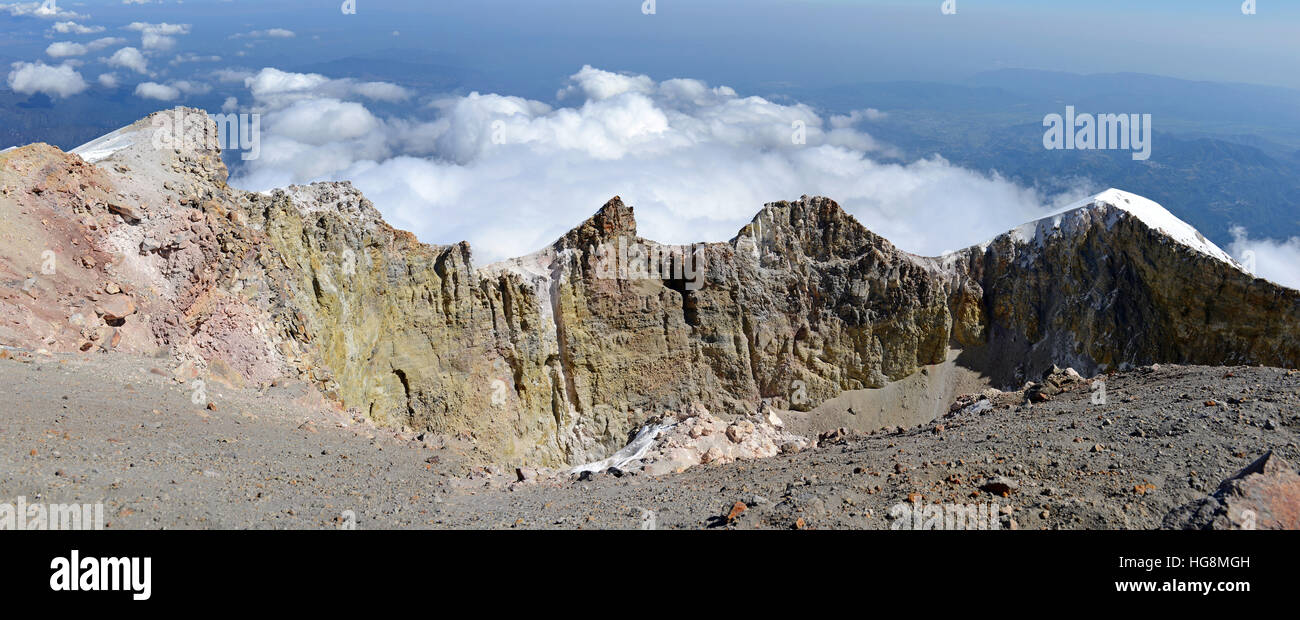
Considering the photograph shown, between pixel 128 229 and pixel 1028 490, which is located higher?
pixel 128 229

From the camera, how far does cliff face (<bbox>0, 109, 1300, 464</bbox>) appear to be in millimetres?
25766

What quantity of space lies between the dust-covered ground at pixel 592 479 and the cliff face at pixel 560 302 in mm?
4485

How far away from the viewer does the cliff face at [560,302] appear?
84.5 feet

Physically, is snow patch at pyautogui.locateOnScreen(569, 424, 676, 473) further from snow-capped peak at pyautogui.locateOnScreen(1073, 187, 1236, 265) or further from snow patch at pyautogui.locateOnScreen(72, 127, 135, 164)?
snow-capped peak at pyautogui.locateOnScreen(1073, 187, 1236, 265)

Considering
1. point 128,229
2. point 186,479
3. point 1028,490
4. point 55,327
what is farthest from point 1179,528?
point 128,229

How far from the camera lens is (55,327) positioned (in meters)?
22.4

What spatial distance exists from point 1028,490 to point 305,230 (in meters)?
30.7

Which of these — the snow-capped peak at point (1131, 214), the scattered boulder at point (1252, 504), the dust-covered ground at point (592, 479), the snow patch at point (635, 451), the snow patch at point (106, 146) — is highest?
the snow patch at point (106, 146)

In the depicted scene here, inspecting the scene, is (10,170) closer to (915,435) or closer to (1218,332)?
(915,435)

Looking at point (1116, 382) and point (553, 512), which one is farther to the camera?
point (1116, 382)

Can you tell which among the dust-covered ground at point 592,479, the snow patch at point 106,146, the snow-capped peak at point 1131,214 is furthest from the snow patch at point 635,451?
the snow-capped peak at point 1131,214

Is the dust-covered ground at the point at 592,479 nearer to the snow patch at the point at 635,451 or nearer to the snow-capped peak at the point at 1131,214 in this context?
the snow patch at the point at 635,451

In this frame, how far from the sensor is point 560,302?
4503 centimetres

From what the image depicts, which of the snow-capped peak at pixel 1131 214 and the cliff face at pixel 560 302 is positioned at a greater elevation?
the snow-capped peak at pixel 1131 214
